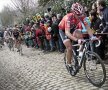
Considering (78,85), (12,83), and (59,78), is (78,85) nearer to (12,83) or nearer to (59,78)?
(59,78)

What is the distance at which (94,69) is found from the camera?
24.7ft

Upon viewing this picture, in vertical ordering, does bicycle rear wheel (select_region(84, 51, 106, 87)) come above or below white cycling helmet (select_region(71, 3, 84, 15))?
below

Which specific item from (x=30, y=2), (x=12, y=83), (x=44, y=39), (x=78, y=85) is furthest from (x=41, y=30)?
(x=30, y=2)

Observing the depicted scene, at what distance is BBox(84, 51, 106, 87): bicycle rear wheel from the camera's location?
708 centimetres

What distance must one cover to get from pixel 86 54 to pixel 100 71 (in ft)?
2.59

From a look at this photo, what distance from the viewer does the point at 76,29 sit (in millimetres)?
8500

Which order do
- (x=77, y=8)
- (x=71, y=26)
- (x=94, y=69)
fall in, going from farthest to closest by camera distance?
1. (x=71, y=26)
2. (x=77, y=8)
3. (x=94, y=69)

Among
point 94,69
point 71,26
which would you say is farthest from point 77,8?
point 94,69

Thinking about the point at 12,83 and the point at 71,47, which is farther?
the point at 12,83

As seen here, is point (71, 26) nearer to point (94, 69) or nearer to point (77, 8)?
point (77, 8)

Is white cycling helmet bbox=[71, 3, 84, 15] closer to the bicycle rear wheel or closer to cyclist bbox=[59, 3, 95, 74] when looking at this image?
cyclist bbox=[59, 3, 95, 74]

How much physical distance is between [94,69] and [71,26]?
4.94ft

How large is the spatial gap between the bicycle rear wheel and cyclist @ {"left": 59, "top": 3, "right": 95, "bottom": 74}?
22.2 inches

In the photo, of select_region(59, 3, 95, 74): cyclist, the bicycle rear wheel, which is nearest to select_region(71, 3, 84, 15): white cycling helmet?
select_region(59, 3, 95, 74): cyclist
